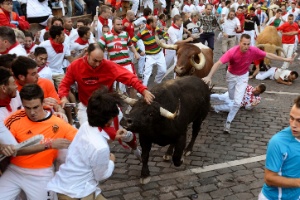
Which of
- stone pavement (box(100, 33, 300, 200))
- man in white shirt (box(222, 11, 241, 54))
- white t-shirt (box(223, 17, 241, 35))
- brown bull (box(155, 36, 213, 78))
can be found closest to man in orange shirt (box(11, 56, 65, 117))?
stone pavement (box(100, 33, 300, 200))

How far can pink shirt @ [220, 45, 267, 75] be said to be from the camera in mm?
7949

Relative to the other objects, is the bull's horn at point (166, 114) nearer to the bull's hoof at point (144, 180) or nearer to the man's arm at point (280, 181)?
the bull's hoof at point (144, 180)

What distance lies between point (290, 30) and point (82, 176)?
41.1 ft

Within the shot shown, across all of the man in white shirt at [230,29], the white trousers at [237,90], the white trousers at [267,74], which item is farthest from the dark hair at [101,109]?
the man in white shirt at [230,29]

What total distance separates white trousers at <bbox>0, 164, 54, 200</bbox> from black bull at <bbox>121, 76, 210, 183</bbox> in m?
1.71

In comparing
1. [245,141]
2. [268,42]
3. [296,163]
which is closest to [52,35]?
[245,141]

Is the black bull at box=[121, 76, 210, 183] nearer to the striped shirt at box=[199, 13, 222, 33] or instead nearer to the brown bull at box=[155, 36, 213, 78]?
the brown bull at box=[155, 36, 213, 78]

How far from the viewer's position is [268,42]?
1430 cm

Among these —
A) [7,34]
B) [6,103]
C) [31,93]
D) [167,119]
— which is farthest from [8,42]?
[167,119]

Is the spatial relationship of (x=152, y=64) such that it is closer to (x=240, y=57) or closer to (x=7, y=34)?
(x=240, y=57)

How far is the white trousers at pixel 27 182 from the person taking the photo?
12.9ft

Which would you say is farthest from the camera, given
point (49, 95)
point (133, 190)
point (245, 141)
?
point (245, 141)

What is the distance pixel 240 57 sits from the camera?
7949 millimetres

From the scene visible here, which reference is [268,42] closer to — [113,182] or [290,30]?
[290,30]
